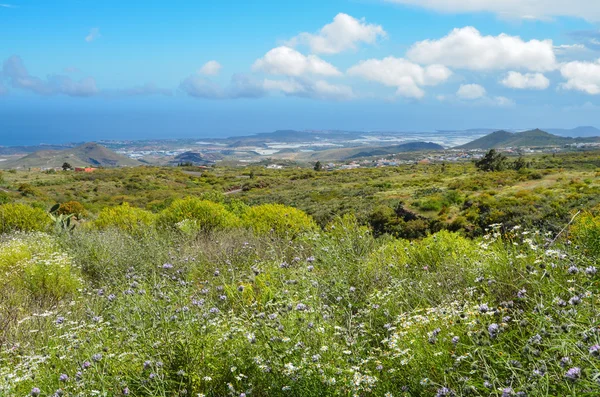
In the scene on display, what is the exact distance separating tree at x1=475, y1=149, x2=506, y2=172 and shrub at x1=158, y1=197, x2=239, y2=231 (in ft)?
150

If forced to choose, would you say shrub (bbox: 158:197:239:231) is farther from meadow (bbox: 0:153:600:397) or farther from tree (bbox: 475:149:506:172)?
tree (bbox: 475:149:506:172)

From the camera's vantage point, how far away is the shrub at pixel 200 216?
1412 cm

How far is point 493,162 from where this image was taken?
174 feet

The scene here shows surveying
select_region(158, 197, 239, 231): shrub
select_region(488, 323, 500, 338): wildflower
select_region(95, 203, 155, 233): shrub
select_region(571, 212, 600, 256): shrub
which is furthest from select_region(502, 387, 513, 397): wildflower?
select_region(95, 203, 155, 233): shrub

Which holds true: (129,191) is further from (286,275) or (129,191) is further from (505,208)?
(286,275)

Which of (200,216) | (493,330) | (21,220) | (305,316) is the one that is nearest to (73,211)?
(21,220)

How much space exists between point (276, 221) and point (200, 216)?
3.00 meters

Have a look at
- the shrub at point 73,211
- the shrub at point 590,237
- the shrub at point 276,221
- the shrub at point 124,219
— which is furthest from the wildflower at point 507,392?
the shrub at point 73,211

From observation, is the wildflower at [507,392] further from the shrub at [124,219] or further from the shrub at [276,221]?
the shrub at [124,219]

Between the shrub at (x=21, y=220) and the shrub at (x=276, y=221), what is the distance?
8.10 m

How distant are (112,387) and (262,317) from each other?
1412mm

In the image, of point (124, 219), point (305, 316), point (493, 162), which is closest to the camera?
point (305, 316)

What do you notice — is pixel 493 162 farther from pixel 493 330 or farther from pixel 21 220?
pixel 493 330

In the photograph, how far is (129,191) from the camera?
5872cm
